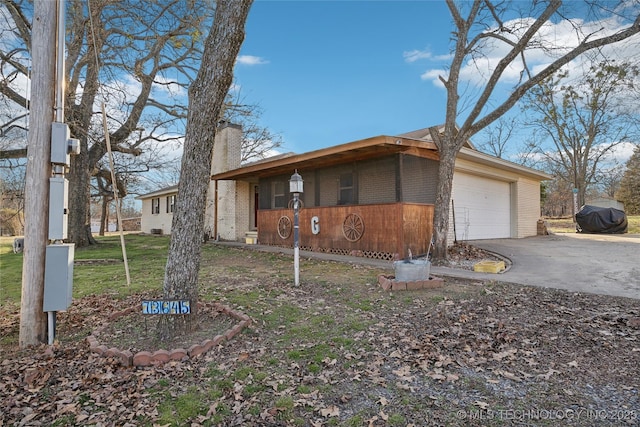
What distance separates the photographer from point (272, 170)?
11.6 metres

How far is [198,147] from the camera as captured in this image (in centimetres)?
347

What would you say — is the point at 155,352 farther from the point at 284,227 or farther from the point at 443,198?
the point at 284,227

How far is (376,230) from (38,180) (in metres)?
6.86

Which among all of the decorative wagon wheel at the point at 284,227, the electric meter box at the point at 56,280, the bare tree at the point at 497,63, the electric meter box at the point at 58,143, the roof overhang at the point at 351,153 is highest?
the bare tree at the point at 497,63

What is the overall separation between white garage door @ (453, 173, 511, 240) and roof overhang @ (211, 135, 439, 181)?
2282 mm

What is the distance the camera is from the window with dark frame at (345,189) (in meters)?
9.84

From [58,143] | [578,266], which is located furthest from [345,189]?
[58,143]

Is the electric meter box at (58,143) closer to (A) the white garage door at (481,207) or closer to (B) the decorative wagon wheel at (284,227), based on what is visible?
(B) the decorative wagon wheel at (284,227)

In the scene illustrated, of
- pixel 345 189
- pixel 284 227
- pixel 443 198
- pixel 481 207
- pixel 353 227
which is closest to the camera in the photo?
pixel 443 198

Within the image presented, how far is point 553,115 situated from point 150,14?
24.0 m

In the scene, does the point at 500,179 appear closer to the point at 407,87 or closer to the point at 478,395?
the point at 407,87

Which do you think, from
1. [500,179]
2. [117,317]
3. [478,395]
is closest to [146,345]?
[117,317]

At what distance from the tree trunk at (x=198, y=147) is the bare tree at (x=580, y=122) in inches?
848

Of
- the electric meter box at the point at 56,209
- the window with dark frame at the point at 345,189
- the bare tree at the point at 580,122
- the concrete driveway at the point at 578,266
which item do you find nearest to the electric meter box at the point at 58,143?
the electric meter box at the point at 56,209
